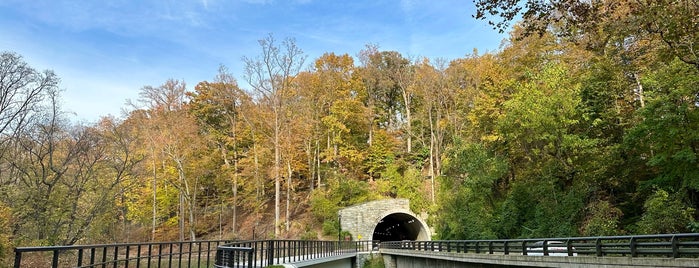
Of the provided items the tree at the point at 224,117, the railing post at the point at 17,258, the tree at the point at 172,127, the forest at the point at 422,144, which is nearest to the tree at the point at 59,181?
the forest at the point at 422,144

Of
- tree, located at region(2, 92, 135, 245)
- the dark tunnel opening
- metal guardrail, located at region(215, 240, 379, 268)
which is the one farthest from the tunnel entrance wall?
tree, located at region(2, 92, 135, 245)

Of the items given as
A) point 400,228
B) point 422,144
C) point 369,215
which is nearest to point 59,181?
point 369,215

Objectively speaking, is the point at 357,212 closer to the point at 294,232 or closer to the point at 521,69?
the point at 294,232

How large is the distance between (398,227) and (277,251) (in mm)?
35897

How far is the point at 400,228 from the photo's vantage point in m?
48.8

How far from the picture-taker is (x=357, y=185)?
122 ft

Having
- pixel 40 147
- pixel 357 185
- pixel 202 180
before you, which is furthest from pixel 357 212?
pixel 40 147

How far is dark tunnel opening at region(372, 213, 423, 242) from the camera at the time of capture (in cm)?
3909

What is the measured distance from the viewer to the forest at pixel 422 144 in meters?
16.1

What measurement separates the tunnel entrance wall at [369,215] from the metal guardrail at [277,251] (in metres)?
1.16

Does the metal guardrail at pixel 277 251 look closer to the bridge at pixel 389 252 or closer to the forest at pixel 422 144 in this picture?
the bridge at pixel 389 252

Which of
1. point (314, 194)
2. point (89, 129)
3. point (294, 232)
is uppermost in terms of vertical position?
point (89, 129)

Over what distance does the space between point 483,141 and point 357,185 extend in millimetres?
11598

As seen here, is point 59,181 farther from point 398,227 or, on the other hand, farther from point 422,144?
point 398,227
